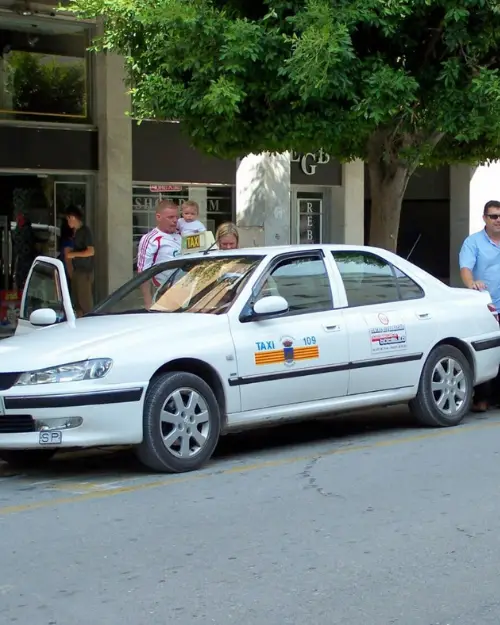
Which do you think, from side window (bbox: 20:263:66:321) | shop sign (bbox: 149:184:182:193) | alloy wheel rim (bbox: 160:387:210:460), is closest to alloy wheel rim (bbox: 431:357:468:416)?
alloy wheel rim (bbox: 160:387:210:460)

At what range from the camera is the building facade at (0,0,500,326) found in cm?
1620

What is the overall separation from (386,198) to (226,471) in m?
6.07

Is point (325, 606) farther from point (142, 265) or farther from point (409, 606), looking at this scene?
point (142, 265)

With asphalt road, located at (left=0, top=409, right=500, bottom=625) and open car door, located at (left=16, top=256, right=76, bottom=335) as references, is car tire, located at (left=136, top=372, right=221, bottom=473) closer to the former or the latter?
asphalt road, located at (left=0, top=409, right=500, bottom=625)

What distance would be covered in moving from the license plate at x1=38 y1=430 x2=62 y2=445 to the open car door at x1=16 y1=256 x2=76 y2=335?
3.99 ft

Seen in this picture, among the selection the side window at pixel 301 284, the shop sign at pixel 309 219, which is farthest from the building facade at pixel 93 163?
the side window at pixel 301 284

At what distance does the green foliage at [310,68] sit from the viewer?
1088 cm

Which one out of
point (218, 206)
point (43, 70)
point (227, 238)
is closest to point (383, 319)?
point (227, 238)

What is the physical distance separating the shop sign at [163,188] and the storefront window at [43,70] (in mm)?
1485

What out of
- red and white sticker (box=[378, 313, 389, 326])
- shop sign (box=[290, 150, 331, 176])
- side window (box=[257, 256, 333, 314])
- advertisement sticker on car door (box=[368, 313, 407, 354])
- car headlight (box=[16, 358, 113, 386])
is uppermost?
shop sign (box=[290, 150, 331, 176])

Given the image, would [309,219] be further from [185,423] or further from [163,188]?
[185,423]

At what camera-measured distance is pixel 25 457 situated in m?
8.20

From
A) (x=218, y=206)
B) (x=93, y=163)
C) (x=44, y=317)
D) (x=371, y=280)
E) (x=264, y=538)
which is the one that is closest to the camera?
(x=264, y=538)

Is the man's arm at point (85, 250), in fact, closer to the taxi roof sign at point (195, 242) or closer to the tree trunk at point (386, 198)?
the tree trunk at point (386, 198)
